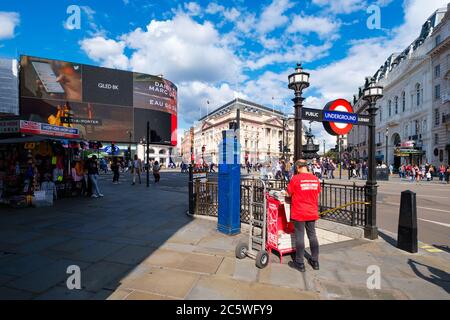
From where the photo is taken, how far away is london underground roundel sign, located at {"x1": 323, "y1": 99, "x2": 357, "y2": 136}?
560 centimetres

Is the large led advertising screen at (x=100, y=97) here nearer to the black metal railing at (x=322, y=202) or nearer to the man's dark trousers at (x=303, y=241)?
the black metal railing at (x=322, y=202)

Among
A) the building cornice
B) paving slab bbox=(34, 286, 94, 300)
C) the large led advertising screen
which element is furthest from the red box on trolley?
the building cornice

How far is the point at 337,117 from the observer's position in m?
5.67

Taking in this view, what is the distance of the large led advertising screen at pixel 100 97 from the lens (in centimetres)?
4519

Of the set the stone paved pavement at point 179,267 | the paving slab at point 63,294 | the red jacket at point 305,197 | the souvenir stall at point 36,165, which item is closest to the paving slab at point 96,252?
the stone paved pavement at point 179,267

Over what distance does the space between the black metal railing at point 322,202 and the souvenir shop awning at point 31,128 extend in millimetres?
6798

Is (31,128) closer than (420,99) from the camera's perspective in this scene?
Yes

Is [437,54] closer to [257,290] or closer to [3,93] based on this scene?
[257,290]

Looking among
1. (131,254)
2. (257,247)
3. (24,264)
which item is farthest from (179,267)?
(24,264)

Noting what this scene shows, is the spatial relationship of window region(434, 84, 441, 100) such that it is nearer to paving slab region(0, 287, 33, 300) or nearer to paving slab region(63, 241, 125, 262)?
paving slab region(63, 241, 125, 262)

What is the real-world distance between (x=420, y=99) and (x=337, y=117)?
44.8 meters

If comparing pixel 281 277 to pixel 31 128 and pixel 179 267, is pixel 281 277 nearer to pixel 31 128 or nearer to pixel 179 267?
pixel 179 267
